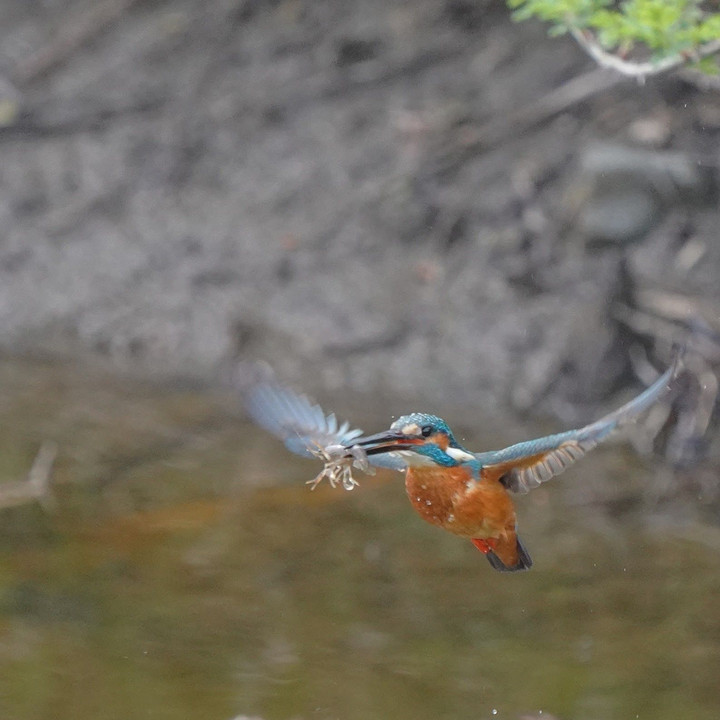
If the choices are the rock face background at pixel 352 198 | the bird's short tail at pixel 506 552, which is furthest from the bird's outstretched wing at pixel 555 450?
the rock face background at pixel 352 198

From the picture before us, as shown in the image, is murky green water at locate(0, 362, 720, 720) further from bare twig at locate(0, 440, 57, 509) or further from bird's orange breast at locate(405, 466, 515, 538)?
bird's orange breast at locate(405, 466, 515, 538)

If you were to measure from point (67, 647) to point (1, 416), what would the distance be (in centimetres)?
208

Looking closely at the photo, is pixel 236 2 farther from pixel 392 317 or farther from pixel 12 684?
pixel 12 684

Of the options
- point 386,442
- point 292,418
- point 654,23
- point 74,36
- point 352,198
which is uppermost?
point 74,36

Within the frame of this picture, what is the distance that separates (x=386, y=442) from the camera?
2.72 meters

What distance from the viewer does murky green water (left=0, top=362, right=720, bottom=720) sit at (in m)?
3.34

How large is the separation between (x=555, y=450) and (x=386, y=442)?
437 mm

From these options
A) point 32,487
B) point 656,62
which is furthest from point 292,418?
point 656,62

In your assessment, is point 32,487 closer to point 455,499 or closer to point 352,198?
point 455,499

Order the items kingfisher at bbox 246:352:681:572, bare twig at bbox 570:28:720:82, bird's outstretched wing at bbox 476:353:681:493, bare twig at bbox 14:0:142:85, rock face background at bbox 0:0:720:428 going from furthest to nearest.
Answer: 1. bare twig at bbox 14:0:142:85
2. rock face background at bbox 0:0:720:428
3. bare twig at bbox 570:28:720:82
4. kingfisher at bbox 246:352:681:572
5. bird's outstretched wing at bbox 476:353:681:493

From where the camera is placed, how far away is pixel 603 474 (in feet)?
16.5

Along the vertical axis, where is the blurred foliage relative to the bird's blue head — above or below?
above

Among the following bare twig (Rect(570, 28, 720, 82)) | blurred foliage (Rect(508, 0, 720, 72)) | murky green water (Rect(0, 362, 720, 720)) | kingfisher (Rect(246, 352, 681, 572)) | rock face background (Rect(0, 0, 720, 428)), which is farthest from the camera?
rock face background (Rect(0, 0, 720, 428))

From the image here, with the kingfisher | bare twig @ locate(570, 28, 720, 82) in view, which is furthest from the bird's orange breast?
bare twig @ locate(570, 28, 720, 82)
